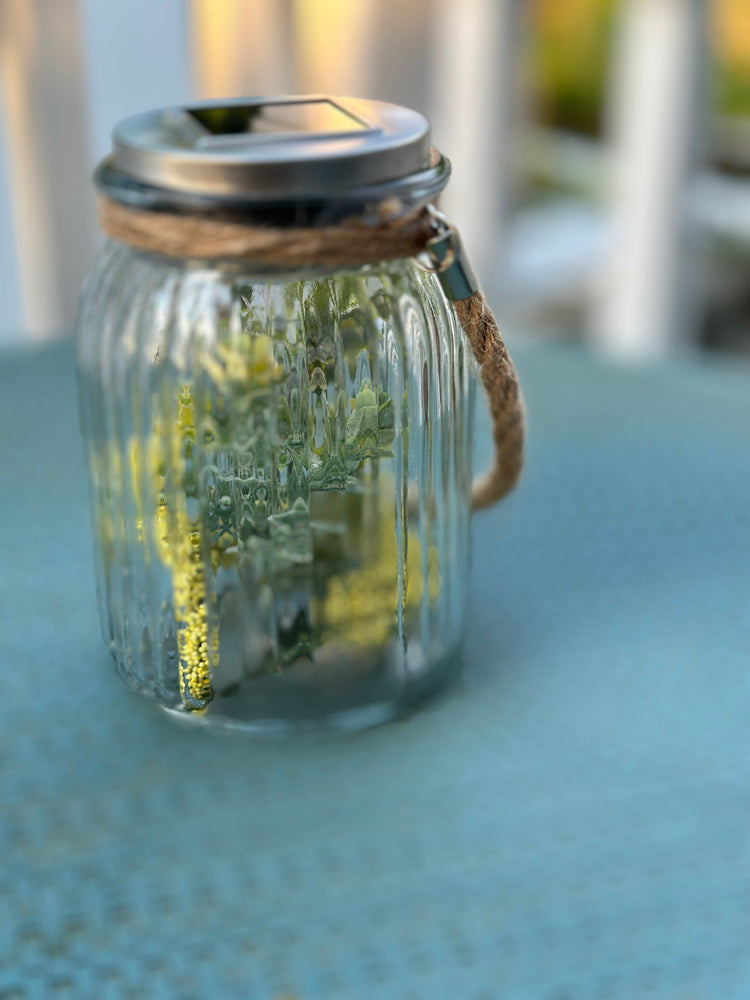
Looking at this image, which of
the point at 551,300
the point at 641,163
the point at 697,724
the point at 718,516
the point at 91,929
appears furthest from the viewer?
the point at 551,300

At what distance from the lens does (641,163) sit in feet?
5.53

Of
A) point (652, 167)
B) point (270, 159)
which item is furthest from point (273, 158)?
point (652, 167)

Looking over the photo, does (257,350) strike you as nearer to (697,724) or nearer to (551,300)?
(697,724)

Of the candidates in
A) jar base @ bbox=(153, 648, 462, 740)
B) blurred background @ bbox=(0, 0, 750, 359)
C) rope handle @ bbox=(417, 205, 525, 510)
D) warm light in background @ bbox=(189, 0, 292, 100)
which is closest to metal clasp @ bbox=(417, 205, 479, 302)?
rope handle @ bbox=(417, 205, 525, 510)

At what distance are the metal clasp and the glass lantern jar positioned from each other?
0.06 ft

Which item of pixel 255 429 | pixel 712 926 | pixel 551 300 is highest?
pixel 255 429

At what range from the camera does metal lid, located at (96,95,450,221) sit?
41 cm

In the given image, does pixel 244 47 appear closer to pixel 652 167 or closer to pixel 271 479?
pixel 652 167

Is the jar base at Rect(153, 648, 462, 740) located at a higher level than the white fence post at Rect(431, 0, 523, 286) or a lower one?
lower

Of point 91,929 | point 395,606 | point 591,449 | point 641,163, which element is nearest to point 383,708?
point 395,606

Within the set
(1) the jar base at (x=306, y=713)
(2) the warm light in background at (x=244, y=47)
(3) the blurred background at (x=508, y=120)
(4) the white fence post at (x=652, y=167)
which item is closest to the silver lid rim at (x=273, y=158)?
(1) the jar base at (x=306, y=713)

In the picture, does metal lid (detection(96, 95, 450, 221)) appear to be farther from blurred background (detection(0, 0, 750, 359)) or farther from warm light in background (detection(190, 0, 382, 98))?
warm light in background (detection(190, 0, 382, 98))

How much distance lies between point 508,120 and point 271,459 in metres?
1.19

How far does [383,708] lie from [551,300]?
1382 mm
